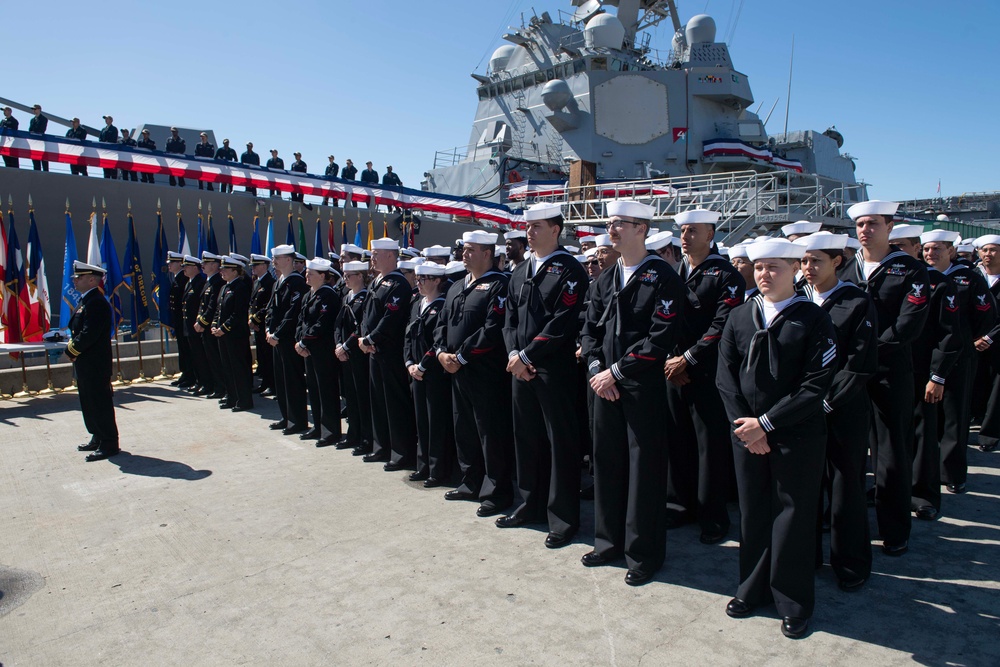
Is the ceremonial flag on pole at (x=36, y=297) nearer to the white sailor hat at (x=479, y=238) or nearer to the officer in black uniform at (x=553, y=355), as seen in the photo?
the white sailor hat at (x=479, y=238)

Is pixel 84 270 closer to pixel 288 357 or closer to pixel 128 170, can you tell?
pixel 288 357

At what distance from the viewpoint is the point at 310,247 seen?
56.8 ft

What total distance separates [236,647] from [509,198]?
19.1 meters

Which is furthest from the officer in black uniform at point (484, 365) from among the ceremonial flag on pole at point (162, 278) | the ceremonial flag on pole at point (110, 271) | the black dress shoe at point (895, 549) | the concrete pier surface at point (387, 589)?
the ceremonial flag on pole at point (110, 271)

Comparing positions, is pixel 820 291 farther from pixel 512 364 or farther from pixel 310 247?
pixel 310 247

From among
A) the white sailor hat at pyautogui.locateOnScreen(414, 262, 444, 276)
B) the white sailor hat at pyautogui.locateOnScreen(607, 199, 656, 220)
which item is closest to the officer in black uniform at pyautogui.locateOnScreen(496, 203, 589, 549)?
the white sailor hat at pyautogui.locateOnScreen(607, 199, 656, 220)

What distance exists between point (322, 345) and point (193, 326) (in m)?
3.00

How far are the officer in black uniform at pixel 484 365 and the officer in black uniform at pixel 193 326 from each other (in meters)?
5.00

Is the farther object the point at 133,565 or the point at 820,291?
the point at 133,565

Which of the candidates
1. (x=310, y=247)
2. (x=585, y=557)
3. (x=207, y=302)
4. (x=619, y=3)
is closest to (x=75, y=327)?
(x=207, y=302)

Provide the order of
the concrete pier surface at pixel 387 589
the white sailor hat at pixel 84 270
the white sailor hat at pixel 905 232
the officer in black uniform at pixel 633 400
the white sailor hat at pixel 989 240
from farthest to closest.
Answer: the white sailor hat at pixel 989 240
the white sailor hat at pixel 84 270
the white sailor hat at pixel 905 232
the officer in black uniform at pixel 633 400
the concrete pier surface at pixel 387 589

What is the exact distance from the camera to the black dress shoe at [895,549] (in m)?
3.43

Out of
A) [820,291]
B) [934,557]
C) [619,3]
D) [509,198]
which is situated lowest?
[934,557]

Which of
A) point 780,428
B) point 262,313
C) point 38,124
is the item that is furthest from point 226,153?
point 780,428
